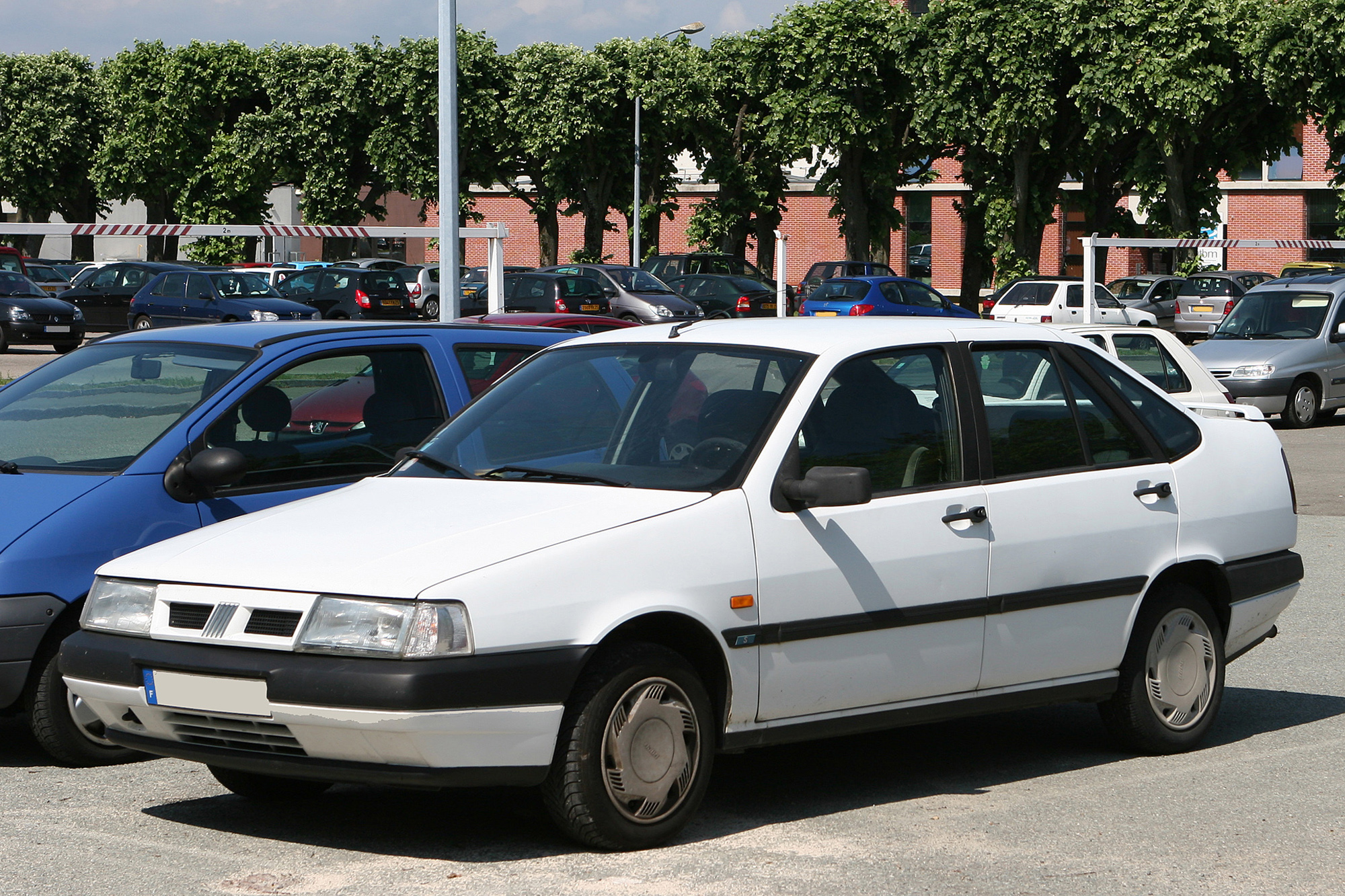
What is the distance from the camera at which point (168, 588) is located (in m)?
4.76

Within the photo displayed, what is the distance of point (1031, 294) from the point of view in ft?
125

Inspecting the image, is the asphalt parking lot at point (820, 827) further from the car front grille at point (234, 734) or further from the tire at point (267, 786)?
the car front grille at point (234, 734)

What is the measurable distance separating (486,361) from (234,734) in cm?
310

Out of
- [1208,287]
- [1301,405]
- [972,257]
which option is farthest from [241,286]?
[972,257]

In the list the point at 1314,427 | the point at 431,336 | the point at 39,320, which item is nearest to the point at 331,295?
the point at 39,320

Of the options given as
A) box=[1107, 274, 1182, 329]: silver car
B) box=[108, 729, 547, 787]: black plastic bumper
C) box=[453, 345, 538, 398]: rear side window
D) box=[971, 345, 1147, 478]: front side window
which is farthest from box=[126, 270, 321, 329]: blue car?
box=[108, 729, 547, 787]: black plastic bumper

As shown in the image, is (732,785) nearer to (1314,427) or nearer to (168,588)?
(168,588)

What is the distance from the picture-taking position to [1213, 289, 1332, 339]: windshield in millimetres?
22625

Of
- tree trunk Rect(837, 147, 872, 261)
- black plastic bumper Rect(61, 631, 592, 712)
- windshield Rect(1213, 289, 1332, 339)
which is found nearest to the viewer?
black plastic bumper Rect(61, 631, 592, 712)

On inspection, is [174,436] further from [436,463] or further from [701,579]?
[701,579]

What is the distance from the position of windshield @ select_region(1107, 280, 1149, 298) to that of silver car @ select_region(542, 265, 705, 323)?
11.1m

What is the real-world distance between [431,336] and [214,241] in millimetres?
49375

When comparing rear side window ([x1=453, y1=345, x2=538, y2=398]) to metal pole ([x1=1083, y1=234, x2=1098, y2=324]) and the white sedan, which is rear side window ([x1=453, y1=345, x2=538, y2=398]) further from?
metal pole ([x1=1083, y1=234, x2=1098, y2=324])

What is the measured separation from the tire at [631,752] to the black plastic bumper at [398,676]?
0.40ft
